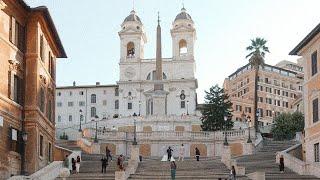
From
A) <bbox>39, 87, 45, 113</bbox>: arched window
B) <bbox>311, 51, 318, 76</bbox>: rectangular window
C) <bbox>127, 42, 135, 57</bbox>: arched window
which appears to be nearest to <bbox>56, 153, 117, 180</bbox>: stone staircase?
<bbox>39, 87, 45, 113</bbox>: arched window

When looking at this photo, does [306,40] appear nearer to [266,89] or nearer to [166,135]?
[166,135]

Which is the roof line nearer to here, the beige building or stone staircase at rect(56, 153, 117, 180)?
stone staircase at rect(56, 153, 117, 180)

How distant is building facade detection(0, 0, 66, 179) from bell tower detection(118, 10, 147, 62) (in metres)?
90.8

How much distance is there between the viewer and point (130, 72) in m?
136

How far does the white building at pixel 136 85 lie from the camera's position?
13088 centimetres

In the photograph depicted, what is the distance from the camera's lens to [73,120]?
142 metres

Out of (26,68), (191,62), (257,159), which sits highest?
(191,62)

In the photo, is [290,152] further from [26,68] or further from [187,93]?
[187,93]

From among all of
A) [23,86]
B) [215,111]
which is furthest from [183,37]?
[23,86]

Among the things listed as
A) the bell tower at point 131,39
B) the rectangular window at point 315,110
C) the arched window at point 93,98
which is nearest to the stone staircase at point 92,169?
the rectangular window at point 315,110

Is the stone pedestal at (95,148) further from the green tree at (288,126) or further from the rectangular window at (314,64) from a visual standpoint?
the rectangular window at (314,64)

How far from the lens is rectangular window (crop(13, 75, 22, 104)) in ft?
132

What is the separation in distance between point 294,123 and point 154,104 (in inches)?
869

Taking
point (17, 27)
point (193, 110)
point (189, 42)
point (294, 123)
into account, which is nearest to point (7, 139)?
point (17, 27)
